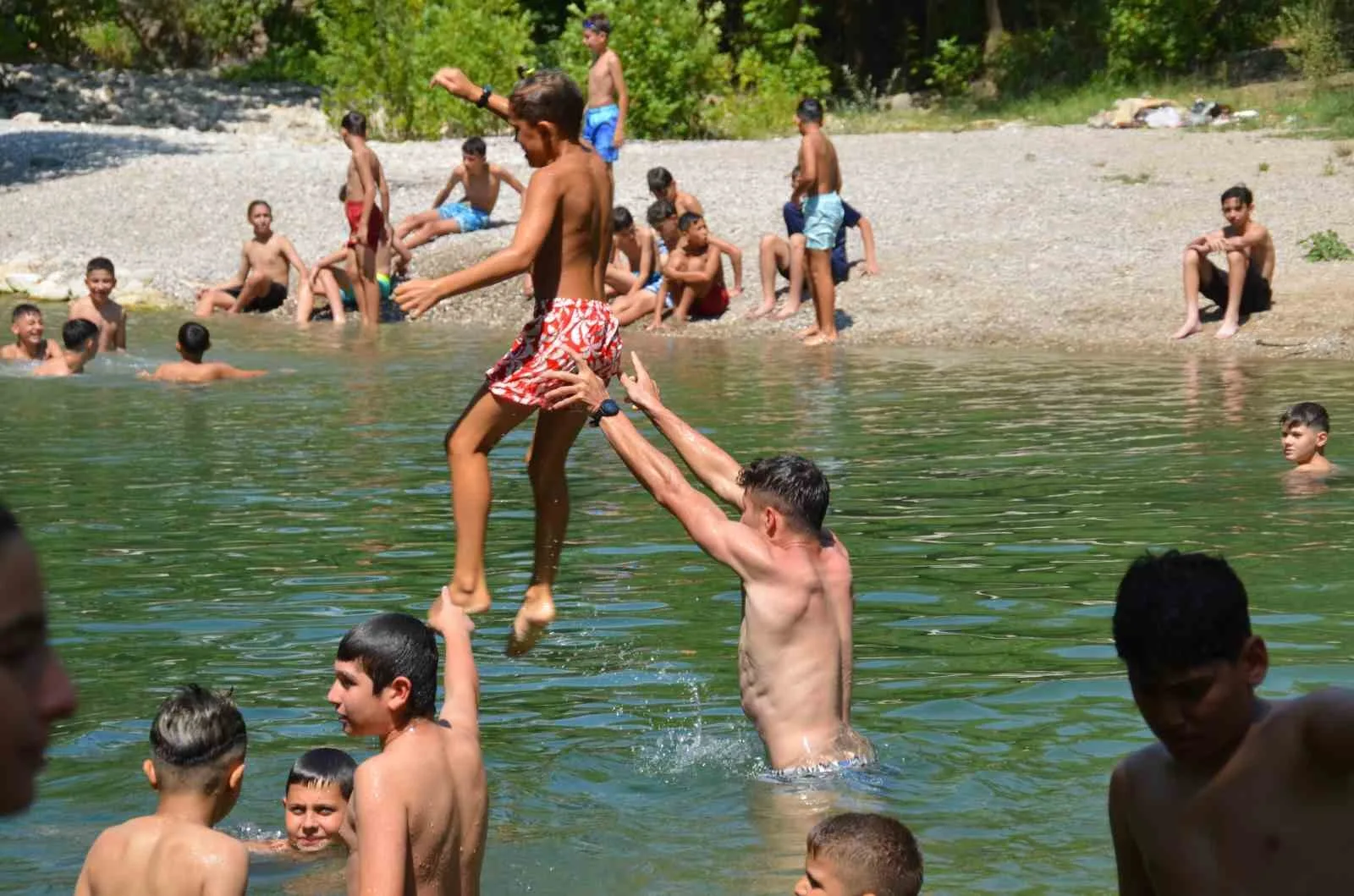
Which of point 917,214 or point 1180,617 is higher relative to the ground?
point 1180,617

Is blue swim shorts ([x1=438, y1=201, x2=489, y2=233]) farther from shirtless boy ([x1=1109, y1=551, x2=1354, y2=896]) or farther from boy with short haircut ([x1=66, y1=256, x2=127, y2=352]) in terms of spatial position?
shirtless boy ([x1=1109, y1=551, x2=1354, y2=896])

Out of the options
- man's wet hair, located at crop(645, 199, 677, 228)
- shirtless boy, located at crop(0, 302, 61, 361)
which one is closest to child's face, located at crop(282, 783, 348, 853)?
shirtless boy, located at crop(0, 302, 61, 361)

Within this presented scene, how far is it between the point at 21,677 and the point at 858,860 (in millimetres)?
2614

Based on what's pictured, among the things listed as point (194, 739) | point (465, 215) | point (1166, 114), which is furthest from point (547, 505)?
point (1166, 114)

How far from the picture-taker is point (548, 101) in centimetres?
692

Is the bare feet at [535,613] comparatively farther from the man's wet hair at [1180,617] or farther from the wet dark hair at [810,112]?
the wet dark hair at [810,112]

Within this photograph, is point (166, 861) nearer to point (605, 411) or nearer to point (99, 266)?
point (605, 411)

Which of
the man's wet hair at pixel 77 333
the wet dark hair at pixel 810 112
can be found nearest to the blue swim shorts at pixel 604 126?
the wet dark hair at pixel 810 112

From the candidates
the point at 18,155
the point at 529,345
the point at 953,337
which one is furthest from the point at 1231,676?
the point at 18,155

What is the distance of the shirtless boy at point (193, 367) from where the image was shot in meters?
16.3

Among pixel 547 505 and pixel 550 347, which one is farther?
pixel 547 505

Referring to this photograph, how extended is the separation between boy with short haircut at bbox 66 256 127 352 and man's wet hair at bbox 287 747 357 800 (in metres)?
11.6

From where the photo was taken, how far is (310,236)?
81.3 ft

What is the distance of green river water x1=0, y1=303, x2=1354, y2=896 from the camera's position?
662 cm
